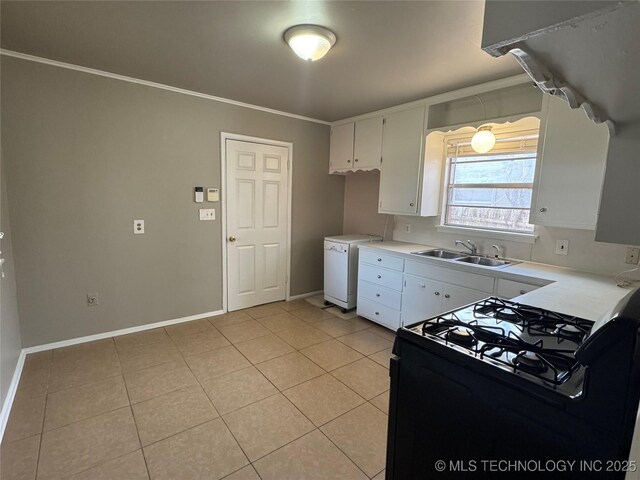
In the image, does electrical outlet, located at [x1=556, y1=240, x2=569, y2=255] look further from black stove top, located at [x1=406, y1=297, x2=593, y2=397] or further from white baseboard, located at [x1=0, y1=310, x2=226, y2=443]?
white baseboard, located at [x1=0, y1=310, x2=226, y2=443]

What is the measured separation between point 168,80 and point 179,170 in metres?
0.82

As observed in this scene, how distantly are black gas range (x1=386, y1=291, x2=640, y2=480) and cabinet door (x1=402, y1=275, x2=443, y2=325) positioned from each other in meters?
1.55

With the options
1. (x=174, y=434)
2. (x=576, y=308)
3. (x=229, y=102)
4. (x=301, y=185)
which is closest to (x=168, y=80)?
(x=229, y=102)

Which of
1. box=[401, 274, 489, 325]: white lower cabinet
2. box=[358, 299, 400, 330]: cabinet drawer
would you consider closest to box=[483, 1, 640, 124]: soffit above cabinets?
box=[401, 274, 489, 325]: white lower cabinet

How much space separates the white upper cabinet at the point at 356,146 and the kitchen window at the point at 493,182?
0.79 metres

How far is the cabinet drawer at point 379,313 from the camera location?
3.35 meters

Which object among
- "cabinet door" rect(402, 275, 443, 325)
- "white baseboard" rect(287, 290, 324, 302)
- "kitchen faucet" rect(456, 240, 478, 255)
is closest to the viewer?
"cabinet door" rect(402, 275, 443, 325)

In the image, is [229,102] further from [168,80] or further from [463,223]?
[463,223]

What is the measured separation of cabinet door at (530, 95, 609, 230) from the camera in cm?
221

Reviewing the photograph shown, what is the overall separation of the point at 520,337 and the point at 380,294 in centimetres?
231

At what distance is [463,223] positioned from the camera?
134 inches

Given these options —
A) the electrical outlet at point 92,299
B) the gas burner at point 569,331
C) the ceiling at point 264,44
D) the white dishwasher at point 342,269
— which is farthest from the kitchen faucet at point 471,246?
the electrical outlet at point 92,299

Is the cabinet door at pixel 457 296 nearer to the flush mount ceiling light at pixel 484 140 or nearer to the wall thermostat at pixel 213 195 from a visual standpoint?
the flush mount ceiling light at pixel 484 140

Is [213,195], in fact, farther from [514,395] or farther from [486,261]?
[514,395]
